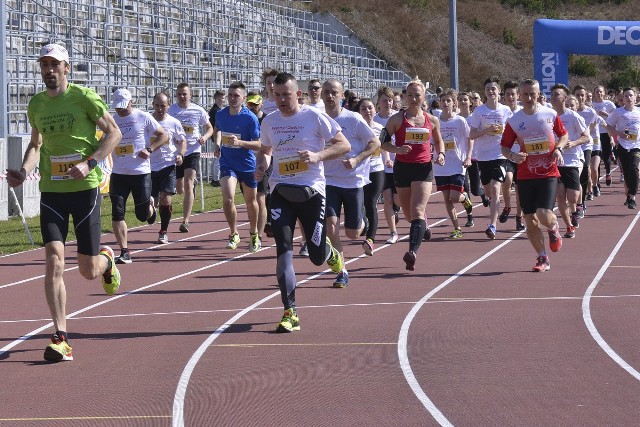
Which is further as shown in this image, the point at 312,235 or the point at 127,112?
the point at 127,112

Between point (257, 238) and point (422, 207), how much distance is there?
9.28 ft

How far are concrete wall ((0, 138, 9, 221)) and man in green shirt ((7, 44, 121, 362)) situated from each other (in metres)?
11.0

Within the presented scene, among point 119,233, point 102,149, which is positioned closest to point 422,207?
point 119,233

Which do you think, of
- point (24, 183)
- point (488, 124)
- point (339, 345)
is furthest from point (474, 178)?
point (339, 345)

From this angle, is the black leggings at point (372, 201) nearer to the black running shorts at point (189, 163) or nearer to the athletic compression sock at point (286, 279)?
the black running shorts at point (189, 163)

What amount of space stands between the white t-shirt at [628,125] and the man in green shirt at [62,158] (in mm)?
14564

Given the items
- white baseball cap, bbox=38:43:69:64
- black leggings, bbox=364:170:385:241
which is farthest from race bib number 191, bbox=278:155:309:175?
black leggings, bbox=364:170:385:241

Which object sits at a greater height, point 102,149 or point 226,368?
point 102,149

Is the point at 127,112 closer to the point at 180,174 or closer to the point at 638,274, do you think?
the point at 180,174

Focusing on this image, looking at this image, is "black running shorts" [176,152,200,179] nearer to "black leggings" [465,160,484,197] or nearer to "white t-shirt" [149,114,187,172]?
"white t-shirt" [149,114,187,172]

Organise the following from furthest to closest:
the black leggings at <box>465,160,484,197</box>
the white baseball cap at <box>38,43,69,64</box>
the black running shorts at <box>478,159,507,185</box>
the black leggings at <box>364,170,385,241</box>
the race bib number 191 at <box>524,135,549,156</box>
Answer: the black leggings at <box>465,160,484,197</box>, the black running shorts at <box>478,159,507,185</box>, the black leggings at <box>364,170,385,241</box>, the race bib number 191 at <box>524,135,549,156</box>, the white baseball cap at <box>38,43,69,64</box>

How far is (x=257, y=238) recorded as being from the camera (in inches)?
626

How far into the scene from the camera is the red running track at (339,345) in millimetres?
7078

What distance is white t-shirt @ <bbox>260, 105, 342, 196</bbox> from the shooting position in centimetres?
1011
